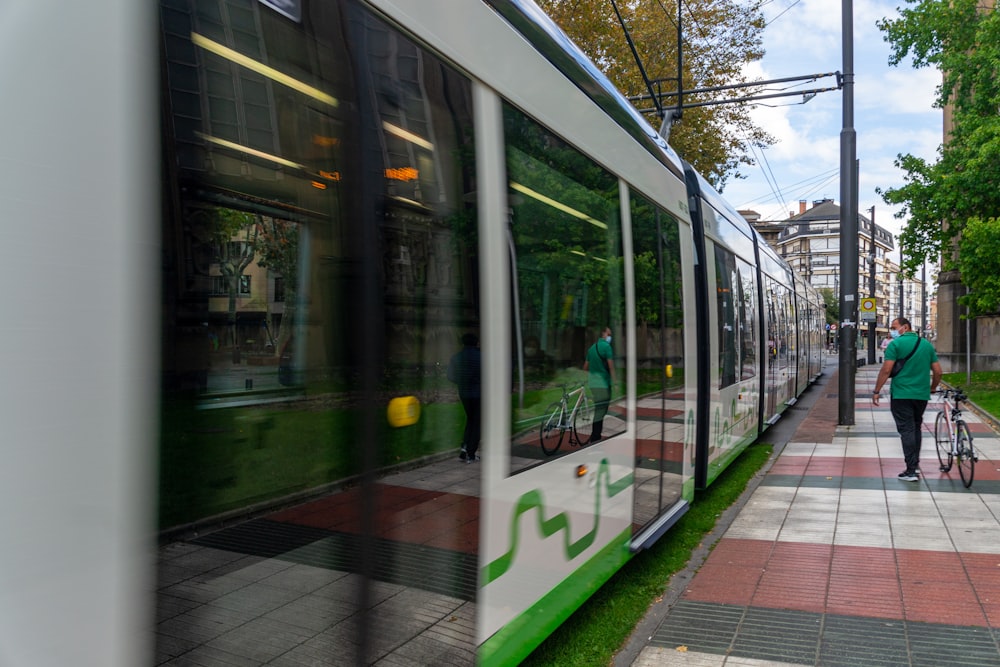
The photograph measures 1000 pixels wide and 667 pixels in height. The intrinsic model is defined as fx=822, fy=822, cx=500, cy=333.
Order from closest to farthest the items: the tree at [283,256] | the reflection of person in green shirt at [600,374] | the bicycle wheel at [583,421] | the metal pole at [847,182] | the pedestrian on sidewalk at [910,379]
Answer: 1. the tree at [283,256]
2. the bicycle wheel at [583,421]
3. the reflection of person in green shirt at [600,374]
4. the pedestrian on sidewalk at [910,379]
5. the metal pole at [847,182]

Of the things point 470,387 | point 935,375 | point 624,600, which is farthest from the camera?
point 935,375

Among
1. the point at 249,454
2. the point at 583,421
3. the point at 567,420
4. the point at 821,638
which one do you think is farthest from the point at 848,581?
the point at 249,454

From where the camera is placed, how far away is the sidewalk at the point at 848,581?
15.1 feet

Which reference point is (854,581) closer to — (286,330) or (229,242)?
(286,330)

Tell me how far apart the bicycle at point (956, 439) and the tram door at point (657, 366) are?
4625 millimetres

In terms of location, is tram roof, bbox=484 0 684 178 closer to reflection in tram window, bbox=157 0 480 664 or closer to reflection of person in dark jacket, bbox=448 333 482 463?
reflection in tram window, bbox=157 0 480 664

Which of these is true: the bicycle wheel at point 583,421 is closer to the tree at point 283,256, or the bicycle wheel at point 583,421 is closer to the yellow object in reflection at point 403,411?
the yellow object in reflection at point 403,411

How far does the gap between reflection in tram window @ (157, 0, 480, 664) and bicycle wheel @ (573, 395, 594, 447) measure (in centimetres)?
121

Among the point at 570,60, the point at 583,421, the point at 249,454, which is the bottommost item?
the point at 583,421

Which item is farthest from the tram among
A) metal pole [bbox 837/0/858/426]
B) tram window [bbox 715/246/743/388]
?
metal pole [bbox 837/0/858/426]

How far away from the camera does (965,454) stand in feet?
30.9

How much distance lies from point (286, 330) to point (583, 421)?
7.41 feet

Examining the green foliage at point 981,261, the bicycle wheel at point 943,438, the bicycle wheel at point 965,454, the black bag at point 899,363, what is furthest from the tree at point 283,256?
the green foliage at point 981,261

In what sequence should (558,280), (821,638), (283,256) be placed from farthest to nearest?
1. (821,638)
2. (558,280)
3. (283,256)
